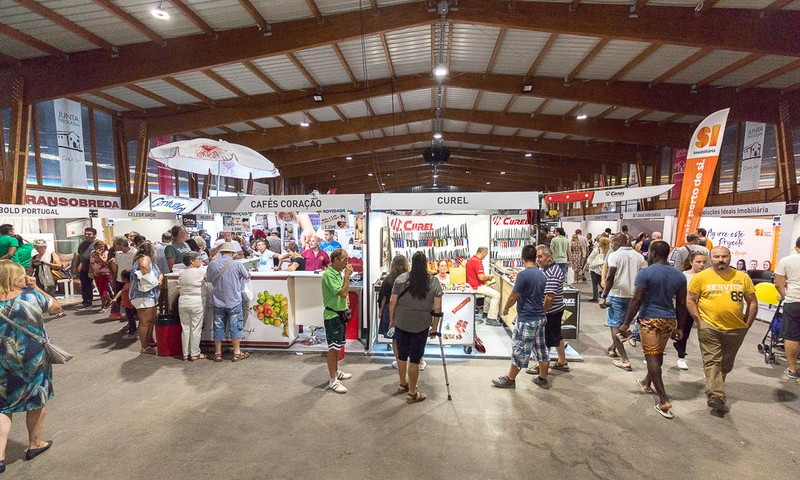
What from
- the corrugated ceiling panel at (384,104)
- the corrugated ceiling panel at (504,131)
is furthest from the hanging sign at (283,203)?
the corrugated ceiling panel at (504,131)

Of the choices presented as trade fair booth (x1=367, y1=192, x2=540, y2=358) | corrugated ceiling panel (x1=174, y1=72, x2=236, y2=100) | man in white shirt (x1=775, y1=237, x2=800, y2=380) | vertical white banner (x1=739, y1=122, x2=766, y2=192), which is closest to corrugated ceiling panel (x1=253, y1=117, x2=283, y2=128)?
corrugated ceiling panel (x1=174, y1=72, x2=236, y2=100)

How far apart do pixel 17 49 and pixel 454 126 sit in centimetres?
1329

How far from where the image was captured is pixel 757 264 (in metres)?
7.55

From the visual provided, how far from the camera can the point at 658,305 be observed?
3578 millimetres

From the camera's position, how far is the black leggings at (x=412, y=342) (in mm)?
3617

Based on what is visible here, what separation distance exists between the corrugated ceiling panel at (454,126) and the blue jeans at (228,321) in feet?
41.3

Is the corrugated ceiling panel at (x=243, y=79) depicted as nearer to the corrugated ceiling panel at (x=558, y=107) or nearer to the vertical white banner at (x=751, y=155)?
the corrugated ceiling panel at (x=558, y=107)

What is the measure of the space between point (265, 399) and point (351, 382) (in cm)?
94

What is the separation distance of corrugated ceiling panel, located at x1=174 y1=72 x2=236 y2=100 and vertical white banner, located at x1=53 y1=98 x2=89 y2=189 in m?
3.19

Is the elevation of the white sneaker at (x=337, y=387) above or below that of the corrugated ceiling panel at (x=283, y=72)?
below

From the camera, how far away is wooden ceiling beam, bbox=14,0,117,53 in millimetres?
5573

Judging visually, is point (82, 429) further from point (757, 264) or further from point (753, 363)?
point (757, 264)

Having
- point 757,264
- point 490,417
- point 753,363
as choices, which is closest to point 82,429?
point 490,417

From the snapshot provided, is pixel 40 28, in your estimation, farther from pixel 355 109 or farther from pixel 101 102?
pixel 355 109
